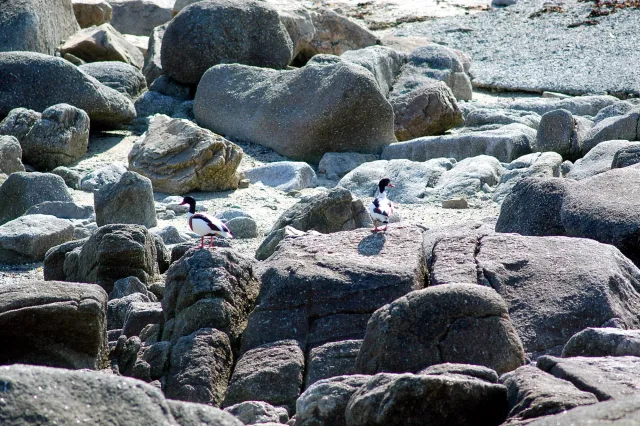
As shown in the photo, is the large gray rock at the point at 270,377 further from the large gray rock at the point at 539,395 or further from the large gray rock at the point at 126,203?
the large gray rock at the point at 126,203

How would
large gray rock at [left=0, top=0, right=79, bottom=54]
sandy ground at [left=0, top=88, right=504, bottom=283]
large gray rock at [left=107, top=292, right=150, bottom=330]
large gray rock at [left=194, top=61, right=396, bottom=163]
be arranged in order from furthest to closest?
large gray rock at [left=0, top=0, right=79, bottom=54]
large gray rock at [left=194, top=61, right=396, bottom=163]
sandy ground at [left=0, top=88, right=504, bottom=283]
large gray rock at [left=107, top=292, right=150, bottom=330]

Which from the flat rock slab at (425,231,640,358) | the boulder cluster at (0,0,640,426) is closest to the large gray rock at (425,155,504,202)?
the boulder cluster at (0,0,640,426)

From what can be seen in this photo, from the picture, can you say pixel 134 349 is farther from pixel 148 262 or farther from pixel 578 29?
pixel 578 29

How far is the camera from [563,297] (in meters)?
6.02

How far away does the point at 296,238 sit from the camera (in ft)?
22.9

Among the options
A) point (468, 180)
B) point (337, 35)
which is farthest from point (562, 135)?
point (337, 35)

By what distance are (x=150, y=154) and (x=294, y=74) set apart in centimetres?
312

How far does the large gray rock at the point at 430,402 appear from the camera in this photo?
14.0 feet

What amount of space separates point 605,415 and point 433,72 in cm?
1438

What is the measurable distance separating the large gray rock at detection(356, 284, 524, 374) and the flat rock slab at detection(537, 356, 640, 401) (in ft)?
1.89

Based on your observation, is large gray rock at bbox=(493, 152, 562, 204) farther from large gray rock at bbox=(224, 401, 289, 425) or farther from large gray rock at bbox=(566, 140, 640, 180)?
large gray rock at bbox=(224, 401, 289, 425)

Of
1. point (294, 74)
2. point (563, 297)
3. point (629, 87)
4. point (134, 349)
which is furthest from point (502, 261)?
point (629, 87)

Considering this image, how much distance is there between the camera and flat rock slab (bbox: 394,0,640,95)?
19.1 metres

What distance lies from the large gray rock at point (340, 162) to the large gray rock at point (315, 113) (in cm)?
23
